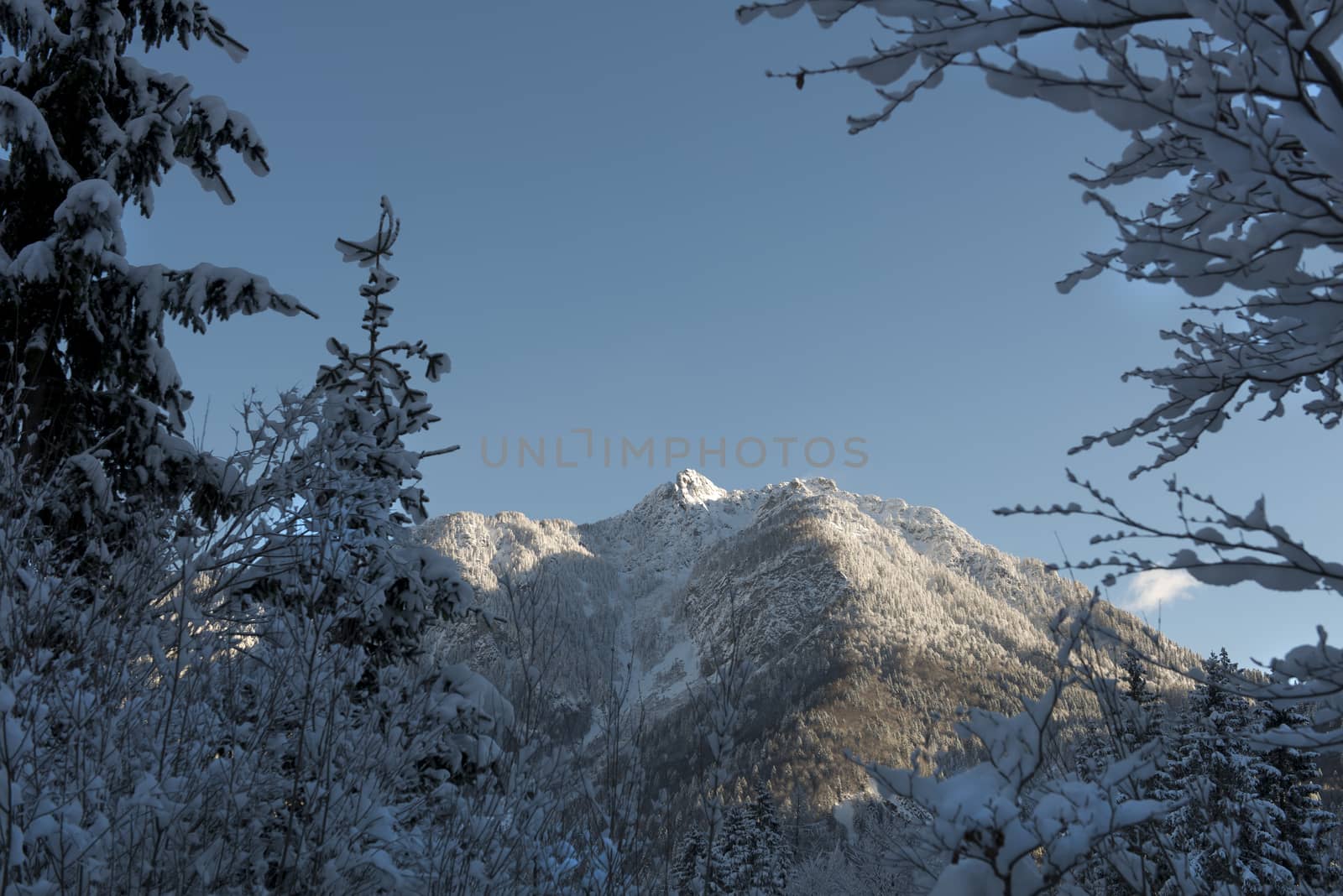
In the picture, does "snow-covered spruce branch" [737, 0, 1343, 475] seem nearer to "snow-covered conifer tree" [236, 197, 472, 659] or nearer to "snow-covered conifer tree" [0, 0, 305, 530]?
"snow-covered conifer tree" [236, 197, 472, 659]

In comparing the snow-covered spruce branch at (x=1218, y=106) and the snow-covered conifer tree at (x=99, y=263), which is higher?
the snow-covered conifer tree at (x=99, y=263)

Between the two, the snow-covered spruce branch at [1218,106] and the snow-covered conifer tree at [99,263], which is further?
the snow-covered conifer tree at [99,263]

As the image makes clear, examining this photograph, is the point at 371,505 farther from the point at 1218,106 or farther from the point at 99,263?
the point at 1218,106

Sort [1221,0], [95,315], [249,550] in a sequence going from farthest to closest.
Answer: [95,315] → [249,550] → [1221,0]

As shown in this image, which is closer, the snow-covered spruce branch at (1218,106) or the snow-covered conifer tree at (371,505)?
the snow-covered spruce branch at (1218,106)

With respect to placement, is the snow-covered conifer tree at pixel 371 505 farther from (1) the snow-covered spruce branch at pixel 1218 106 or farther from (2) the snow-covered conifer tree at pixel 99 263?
(1) the snow-covered spruce branch at pixel 1218 106

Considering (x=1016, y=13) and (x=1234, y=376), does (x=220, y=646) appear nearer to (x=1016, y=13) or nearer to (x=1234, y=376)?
(x=1016, y=13)

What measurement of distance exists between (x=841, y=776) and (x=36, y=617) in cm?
10760

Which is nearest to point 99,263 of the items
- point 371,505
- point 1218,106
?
point 371,505

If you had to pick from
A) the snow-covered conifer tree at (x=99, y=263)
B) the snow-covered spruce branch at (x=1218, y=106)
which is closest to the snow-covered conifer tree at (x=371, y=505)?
the snow-covered conifer tree at (x=99, y=263)

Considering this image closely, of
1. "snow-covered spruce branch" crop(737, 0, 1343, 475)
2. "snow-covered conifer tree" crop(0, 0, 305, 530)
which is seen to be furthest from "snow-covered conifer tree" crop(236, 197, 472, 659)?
"snow-covered spruce branch" crop(737, 0, 1343, 475)

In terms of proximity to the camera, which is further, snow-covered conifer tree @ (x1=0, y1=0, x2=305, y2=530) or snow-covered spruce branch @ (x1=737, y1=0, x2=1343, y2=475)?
snow-covered conifer tree @ (x1=0, y1=0, x2=305, y2=530)

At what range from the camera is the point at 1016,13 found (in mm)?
1717

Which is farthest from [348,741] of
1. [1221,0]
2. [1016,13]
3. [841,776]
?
[841,776]
